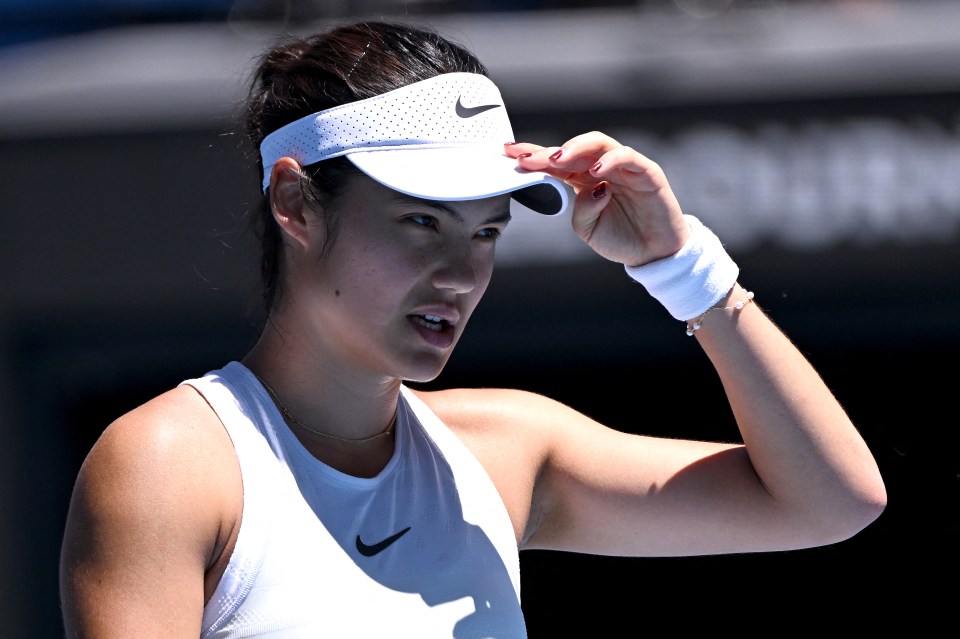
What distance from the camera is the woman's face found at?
175 centimetres

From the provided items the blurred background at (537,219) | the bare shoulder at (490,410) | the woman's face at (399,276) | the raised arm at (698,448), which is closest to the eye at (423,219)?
the woman's face at (399,276)

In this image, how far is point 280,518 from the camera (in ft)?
5.41

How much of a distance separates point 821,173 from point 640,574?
167cm

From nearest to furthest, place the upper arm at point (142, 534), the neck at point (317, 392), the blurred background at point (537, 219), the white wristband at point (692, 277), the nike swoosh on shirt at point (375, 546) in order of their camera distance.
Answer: the upper arm at point (142, 534)
the nike swoosh on shirt at point (375, 546)
the neck at point (317, 392)
the white wristband at point (692, 277)
the blurred background at point (537, 219)

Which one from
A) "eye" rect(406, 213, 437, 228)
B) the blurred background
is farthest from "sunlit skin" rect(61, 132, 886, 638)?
the blurred background

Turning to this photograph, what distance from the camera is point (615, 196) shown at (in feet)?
6.55

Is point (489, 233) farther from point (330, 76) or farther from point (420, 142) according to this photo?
point (330, 76)

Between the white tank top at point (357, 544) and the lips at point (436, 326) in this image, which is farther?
the lips at point (436, 326)

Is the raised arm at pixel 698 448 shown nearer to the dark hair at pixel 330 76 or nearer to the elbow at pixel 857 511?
the elbow at pixel 857 511

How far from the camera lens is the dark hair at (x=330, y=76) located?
1807mm

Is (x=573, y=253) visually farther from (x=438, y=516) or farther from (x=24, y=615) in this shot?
(x=438, y=516)

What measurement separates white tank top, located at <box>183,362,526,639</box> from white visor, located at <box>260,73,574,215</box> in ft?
1.05

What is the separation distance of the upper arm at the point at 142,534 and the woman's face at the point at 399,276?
0.28 m

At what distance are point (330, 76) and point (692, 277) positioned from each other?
1.95ft
